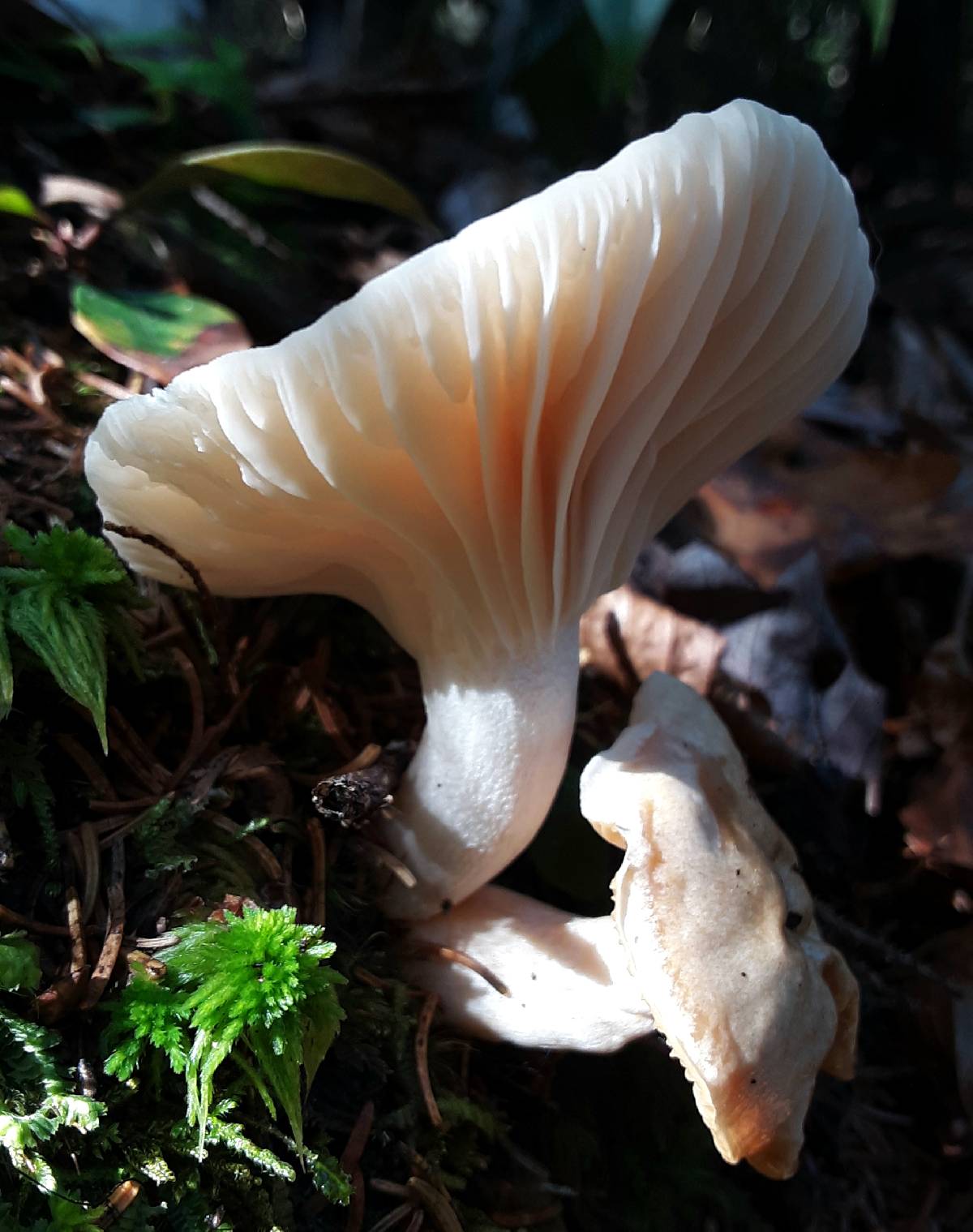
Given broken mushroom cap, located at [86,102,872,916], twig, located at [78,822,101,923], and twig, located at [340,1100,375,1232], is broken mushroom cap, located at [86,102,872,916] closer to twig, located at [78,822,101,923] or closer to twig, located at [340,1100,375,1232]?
twig, located at [340,1100,375,1232]

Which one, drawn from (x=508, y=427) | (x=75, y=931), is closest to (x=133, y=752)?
(x=75, y=931)

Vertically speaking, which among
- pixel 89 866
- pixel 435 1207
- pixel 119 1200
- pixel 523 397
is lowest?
pixel 435 1207

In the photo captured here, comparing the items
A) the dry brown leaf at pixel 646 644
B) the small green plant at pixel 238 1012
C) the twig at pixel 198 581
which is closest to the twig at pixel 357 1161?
the small green plant at pixel 238 1012

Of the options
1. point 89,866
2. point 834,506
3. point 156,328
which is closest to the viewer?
point 89,866

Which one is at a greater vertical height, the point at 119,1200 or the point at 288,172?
the point at 288,172

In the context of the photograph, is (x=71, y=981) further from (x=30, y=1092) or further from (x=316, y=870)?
(x=316, y=870)

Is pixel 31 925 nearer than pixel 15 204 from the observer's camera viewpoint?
Yes

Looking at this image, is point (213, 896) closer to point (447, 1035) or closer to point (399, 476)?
point (447, 1035)
